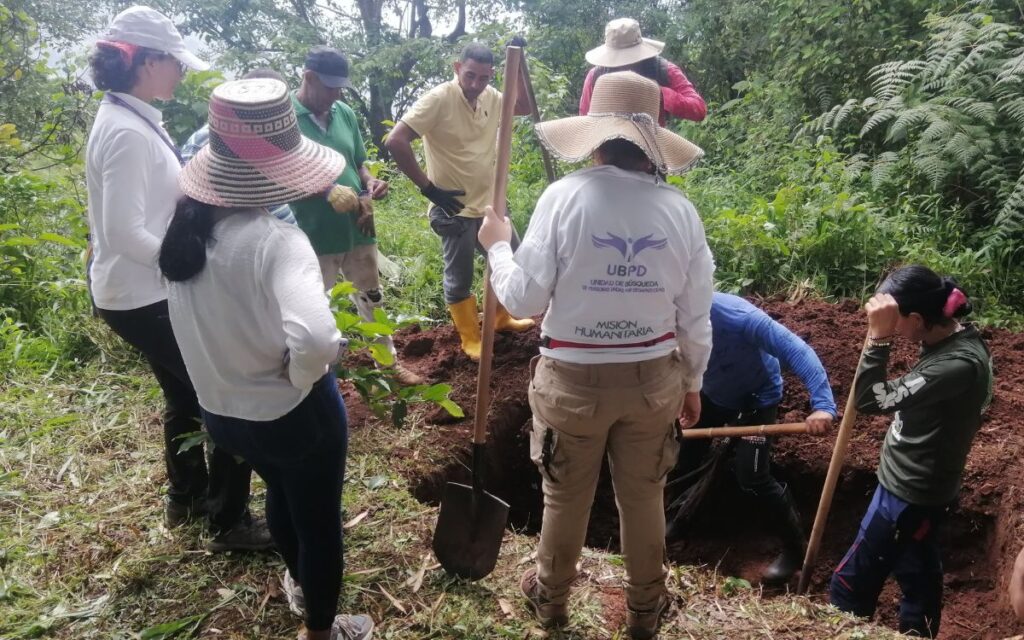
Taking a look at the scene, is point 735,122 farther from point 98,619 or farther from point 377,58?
point 98,619

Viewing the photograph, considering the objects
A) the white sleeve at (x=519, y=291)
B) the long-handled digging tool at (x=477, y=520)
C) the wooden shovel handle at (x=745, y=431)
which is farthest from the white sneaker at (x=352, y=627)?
the wooden shovel handle at (x=745, y=431)

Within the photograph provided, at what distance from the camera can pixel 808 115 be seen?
7.66 meters

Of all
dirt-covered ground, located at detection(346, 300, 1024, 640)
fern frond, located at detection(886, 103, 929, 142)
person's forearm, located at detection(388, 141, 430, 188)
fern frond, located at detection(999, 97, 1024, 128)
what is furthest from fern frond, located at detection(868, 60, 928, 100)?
person's forearm, located at detection(388, 141, 430, 188)

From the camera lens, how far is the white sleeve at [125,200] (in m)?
2.42

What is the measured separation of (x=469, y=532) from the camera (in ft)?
9.59

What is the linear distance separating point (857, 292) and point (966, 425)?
286 centimetres

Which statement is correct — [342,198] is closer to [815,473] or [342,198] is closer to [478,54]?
[478,54]

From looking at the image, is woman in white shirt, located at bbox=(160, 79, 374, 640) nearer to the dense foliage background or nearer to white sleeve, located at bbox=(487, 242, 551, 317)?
white sleeve, located at bbox=(487, 242, 551, 317)

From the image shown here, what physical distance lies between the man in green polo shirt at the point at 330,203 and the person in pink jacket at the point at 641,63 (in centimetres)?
141

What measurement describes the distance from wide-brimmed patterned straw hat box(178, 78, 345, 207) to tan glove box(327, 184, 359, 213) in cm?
163

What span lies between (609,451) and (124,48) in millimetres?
2291

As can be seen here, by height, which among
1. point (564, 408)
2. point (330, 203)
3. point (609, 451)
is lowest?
point (609, 451)

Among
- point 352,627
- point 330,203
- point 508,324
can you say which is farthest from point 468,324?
point 352,627

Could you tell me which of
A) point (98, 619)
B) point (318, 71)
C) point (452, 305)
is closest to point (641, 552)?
point (98, 619)
